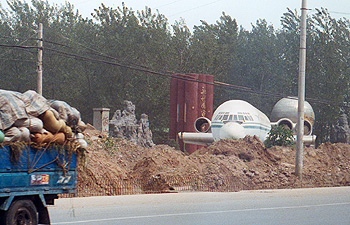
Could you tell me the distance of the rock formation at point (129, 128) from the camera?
3425 cm

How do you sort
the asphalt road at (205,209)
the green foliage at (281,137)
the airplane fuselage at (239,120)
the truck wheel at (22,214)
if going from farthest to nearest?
the green foliage at (281,137)
the airplane fuselage at (239,120)
the asphalt road at (205,209)
the truck wheel at (22,214)

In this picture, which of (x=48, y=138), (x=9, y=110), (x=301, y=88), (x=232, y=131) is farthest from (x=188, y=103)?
(x=9, y=110)

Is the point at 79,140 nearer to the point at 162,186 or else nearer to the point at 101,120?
the point at 162,186

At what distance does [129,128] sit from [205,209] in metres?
19.8

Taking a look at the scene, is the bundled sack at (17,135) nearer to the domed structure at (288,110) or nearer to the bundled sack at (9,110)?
the bundled sack at (9,110)

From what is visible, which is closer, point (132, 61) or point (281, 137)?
point (281, 137)

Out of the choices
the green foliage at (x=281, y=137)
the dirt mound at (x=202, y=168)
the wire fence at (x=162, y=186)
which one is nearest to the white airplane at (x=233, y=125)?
the green foliage at (x=281, y=137)

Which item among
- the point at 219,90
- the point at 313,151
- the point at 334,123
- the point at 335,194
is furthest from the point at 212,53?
the point at 335,194

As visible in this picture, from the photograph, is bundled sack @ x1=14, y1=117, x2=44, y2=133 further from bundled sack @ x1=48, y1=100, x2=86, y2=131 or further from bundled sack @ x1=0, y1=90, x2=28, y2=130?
bundled sack @ x1=48, y1=100, x2=86, y2=131

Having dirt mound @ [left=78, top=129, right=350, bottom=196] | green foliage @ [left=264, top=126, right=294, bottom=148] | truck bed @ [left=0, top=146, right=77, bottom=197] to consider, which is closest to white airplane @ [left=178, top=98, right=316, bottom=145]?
green foliage @ [left=264, top=126, right=294, bottom=148]

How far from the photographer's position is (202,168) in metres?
23.4

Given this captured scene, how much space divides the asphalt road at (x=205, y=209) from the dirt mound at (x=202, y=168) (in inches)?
58.4

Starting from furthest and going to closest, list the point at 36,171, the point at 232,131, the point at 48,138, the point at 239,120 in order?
the point at 239,120, the point at 232,131, the point at 48,138, the point at 36,171

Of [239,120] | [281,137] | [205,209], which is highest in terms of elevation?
[239,120]
